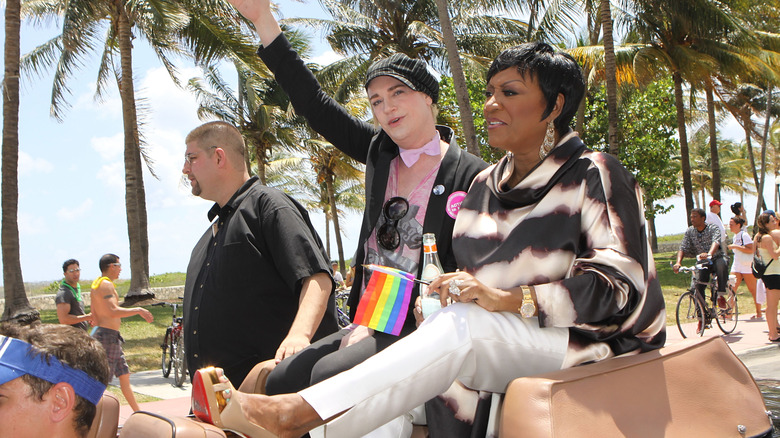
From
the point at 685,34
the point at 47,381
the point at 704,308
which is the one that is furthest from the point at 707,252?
the point at 685,34

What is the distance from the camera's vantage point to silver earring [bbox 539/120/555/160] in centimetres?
243

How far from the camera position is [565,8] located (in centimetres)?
2120

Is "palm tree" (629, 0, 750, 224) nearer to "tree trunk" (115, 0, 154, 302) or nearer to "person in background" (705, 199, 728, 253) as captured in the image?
"person in background" (705, 199, 728, 253)

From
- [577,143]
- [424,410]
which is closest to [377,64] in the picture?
[577,143]

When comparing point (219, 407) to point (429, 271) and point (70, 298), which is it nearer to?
point (429, 271)

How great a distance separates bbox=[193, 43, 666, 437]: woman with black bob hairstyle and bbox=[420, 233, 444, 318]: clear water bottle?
10 cm

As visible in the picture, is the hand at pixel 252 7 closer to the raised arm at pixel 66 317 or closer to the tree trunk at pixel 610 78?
the raised arm at pixel 66 317

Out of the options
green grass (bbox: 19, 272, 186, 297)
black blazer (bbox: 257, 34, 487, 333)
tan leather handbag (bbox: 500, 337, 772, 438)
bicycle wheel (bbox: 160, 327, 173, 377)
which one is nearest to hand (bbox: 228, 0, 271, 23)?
black blazer (bbox: 257, 34, 487, 333)

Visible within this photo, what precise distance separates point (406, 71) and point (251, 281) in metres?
1.14

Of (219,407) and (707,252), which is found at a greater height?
(707,252)

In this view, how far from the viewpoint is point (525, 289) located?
2.12 metres

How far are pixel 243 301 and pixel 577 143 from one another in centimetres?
158

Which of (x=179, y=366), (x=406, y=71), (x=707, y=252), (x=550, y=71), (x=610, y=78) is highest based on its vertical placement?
(x=610, y=78)

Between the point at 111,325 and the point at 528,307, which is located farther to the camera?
the point at 111,325
